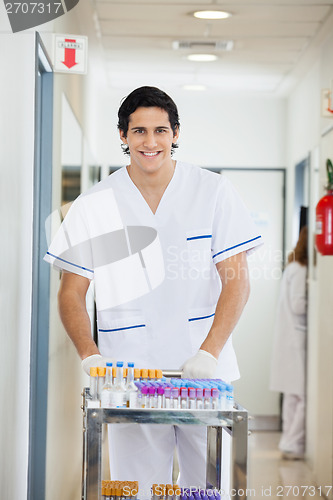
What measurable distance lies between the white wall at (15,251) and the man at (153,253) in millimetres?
139

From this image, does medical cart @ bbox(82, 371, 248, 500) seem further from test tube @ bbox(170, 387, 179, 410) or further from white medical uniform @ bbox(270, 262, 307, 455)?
white medical uniform @ bbox(270, 262, 307, 455)

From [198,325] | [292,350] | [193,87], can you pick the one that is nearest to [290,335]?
[292,350]

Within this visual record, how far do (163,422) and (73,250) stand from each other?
2.49ft

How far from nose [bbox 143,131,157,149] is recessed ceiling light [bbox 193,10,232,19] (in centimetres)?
69

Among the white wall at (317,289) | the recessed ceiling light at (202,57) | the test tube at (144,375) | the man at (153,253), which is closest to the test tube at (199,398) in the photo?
the test tube at (144,375)

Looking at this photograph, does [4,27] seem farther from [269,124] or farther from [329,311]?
[329,311]

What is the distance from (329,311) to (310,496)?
0.73 metres

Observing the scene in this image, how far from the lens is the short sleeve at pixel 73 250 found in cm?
218

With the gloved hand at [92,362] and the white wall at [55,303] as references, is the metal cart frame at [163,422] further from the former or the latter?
the white wall at [55,303]

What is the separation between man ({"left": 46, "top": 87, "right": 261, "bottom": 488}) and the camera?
2117 millimetres

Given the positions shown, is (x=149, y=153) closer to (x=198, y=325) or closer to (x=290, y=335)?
(x=198, y=325)

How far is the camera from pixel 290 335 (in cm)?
306

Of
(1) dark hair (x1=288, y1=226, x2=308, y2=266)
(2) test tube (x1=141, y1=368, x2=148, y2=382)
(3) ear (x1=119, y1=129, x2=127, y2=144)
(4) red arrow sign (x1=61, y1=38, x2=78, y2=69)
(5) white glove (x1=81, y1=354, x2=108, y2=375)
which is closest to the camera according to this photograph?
(2) test tube (x1=141, y1=368, x2=148, y2=382)

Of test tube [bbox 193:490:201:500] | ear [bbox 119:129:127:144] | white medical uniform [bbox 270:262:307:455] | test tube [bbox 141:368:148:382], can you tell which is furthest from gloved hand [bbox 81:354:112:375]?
white medical uniform [bbox 270:262:307:455]
